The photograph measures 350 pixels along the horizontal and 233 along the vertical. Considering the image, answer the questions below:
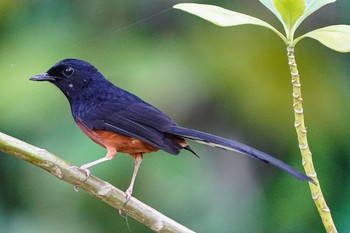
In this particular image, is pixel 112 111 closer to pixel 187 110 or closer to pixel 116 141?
pixel 116 141

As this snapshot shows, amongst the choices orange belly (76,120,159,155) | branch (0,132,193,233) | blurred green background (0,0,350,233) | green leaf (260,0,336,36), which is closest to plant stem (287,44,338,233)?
green leaf (260,0,336,36)

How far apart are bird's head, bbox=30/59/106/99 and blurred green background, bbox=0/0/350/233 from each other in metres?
1.41

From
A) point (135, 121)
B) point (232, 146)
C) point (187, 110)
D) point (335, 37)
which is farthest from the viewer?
point (187, 110)

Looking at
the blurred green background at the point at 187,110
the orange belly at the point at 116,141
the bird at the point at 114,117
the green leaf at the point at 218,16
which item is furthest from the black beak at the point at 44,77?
the blurred green background at the point at 187,110

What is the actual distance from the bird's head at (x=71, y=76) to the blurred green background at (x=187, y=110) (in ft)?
4.63

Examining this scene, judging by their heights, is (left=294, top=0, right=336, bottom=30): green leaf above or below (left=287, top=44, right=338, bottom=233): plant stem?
above

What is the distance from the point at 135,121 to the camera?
3.45 ft

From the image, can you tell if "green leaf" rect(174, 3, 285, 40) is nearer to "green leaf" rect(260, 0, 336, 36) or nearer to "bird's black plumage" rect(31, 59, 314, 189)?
"green leaf" rect(260, 0, 336, 36)

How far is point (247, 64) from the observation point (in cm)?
280

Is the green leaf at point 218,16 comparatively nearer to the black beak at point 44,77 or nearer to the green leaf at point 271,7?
the green leaf at point 271,7

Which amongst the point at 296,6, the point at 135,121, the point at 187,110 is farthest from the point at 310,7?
the point at 187,110

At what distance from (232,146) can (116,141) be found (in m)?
0.26

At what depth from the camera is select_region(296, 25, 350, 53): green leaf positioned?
2.52 ft

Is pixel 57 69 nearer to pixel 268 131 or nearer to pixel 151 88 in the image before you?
pixel 151 88
